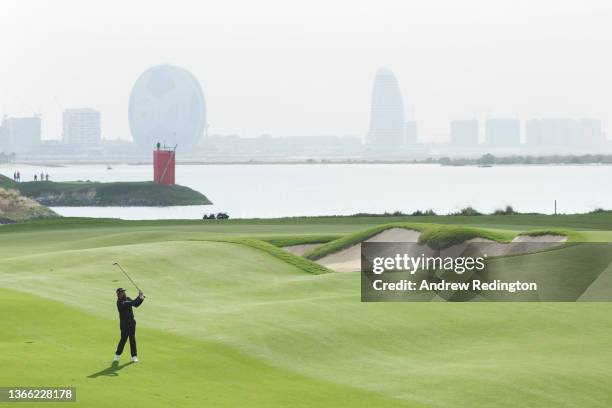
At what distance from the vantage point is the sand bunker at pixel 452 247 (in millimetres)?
44700

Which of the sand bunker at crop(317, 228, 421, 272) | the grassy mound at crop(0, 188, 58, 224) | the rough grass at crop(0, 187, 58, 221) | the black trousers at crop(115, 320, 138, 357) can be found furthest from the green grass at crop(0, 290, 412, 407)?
the rough grass at crop(0, 187, 58, 221)

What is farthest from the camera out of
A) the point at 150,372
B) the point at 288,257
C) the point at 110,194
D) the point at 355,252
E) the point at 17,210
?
the point at 110,194

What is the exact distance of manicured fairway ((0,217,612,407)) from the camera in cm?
2319

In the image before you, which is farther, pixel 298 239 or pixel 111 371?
pixel 298 239

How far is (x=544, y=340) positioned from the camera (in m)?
29.5

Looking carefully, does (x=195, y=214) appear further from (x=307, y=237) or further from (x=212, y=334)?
(x=212, y=334)

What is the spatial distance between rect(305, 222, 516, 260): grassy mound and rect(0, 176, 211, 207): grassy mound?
12753cm

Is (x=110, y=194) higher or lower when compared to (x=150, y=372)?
higher

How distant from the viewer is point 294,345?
27.8m

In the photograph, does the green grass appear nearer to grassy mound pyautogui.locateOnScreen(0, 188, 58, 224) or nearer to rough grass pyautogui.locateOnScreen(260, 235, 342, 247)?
rough grass pyautogui.locateOnScreen(260, 235, 342, 247)

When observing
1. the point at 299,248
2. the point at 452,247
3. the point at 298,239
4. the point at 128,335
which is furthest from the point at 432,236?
the point at 128,335

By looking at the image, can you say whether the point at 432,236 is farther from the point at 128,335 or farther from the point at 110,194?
the point at 110,194

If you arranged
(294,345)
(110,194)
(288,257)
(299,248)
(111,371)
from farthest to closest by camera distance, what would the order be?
(110,194), (299,248), (288,257), (294,345), (111,371)

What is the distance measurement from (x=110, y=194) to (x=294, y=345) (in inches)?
6154
